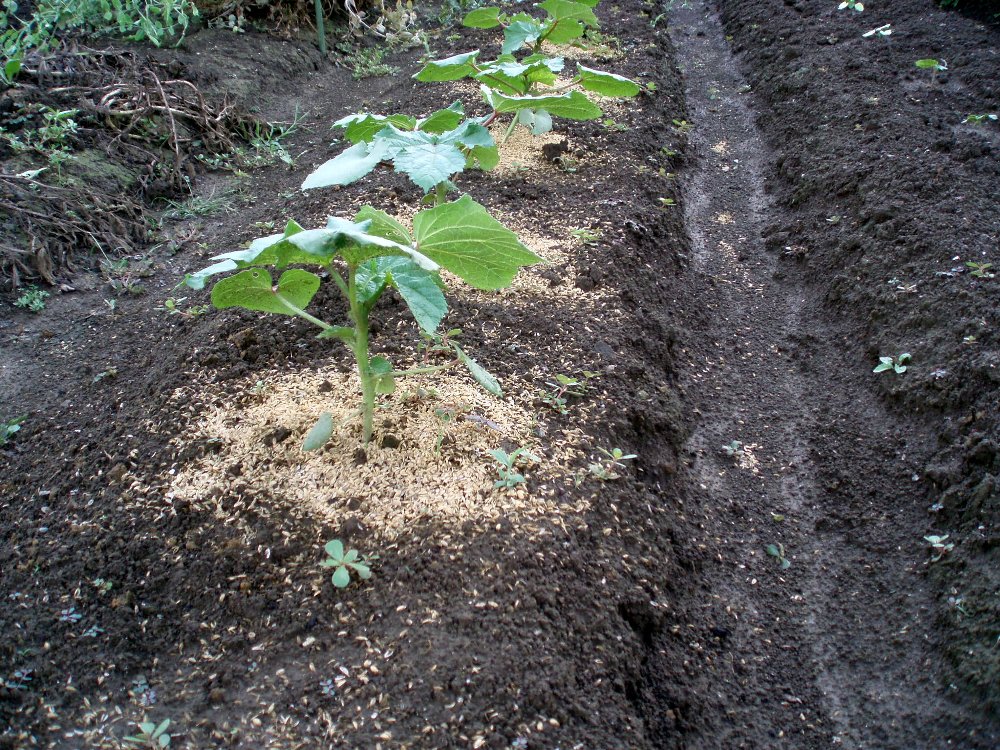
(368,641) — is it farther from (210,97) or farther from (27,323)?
(210,97)

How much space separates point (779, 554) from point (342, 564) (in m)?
1.47

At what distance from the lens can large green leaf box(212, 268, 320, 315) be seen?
5.90ft

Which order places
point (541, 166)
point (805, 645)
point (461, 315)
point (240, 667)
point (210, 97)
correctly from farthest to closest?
point (210, 97) → point (541, 166) → point (461, 315) → point (805, 645) → point (240, 667)

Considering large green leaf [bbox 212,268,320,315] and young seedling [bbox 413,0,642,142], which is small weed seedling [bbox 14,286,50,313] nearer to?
large green leaf [bbox 212,268,320,315]

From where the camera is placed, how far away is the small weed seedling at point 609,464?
2201mm

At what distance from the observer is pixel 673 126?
4.66 meters

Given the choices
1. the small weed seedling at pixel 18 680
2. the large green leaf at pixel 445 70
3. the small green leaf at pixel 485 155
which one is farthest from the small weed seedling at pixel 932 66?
the small weed seedling at pixel 18 680

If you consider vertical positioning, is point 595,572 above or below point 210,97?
below

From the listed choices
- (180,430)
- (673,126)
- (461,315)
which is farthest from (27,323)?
(673,126)

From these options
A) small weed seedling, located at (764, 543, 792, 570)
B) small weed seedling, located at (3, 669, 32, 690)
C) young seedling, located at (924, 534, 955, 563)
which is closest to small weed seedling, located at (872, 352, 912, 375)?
young seedling, located at (924, 534, 955, 563)

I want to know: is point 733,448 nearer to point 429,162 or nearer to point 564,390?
point 564,390

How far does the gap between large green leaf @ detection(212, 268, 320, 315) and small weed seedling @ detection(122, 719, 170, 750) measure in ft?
3.09

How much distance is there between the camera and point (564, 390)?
7.98 ft

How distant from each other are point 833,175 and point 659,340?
66.5 inches
